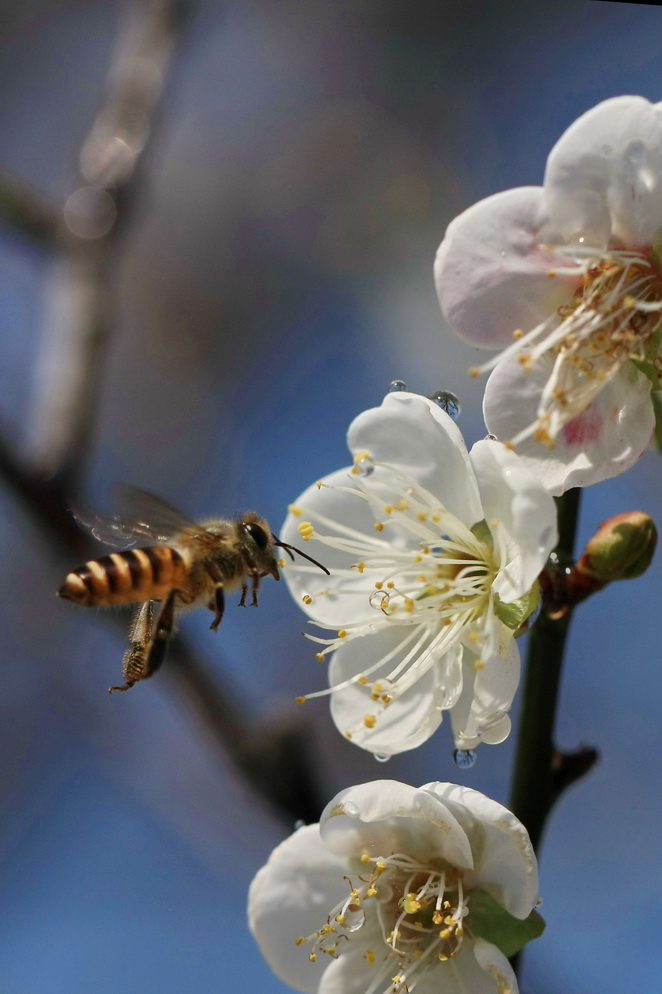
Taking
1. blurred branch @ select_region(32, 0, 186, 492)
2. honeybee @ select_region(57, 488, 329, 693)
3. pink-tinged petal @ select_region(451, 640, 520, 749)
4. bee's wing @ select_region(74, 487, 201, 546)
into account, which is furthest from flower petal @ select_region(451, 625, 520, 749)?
blurred branch @ select_region(32, 0, 186, 492)

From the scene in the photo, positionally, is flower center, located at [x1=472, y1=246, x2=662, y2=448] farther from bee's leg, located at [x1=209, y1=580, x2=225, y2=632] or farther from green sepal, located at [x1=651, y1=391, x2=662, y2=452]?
bee's leg, located at [x1=209, y1=580, x2=225, y2=632]

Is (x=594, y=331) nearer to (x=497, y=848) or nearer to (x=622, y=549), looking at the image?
(x=622, y=549)

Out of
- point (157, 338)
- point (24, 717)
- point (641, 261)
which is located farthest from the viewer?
point (157, 338)

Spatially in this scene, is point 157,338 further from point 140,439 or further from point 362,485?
point 362,485

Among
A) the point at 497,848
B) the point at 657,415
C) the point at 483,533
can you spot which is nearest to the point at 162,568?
the point at 483,533

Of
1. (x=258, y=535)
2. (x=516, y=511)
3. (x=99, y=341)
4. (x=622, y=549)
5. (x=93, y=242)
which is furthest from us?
(x=93, y=242)

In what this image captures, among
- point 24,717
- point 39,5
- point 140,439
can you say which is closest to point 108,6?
point 39,5
